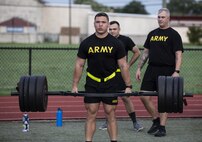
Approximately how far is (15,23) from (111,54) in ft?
219

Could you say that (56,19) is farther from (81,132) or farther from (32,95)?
(32,95)

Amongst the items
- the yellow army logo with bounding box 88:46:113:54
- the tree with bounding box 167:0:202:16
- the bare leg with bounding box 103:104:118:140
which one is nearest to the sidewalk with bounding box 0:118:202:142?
the bare leg with bounding box 103:104:118:140

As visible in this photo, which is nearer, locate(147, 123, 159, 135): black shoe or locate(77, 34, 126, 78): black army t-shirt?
locate(77, 34, 126, 78): black army t-shirt

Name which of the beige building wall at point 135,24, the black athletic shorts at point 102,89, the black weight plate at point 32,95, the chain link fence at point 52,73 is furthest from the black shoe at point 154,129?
the beige building wall at point 135,24

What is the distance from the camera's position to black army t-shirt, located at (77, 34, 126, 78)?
281 inches

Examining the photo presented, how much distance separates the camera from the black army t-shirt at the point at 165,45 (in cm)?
876

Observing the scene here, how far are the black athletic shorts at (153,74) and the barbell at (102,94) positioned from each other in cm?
163

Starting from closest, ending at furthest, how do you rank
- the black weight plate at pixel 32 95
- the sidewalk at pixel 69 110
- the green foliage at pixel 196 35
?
1. the black weight plate at pixel 32 95
2. the sidewalk at pixel 69 110
3. the green foliage at pixel 196 35

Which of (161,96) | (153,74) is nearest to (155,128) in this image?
(153,74)

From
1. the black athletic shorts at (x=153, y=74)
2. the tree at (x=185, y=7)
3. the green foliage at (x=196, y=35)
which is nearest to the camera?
the black athletic shorts at (x=153, y=74)

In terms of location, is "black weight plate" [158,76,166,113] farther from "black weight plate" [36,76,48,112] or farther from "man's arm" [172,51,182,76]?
"black weight plate" [36,76,48,112]

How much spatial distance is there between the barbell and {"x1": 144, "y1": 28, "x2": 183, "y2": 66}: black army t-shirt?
1592mm

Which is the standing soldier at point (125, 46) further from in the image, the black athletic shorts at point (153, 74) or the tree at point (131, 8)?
the tree at point (131, 8)

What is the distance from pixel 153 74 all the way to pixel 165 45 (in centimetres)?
56
